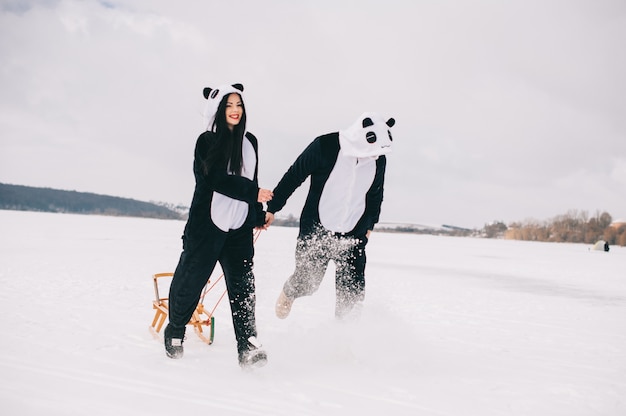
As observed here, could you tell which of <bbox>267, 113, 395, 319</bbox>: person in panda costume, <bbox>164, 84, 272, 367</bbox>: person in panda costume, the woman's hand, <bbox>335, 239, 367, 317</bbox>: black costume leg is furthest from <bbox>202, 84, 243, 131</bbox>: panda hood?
<bbox>335, 239, 367, 317</bbox>: black costume leg

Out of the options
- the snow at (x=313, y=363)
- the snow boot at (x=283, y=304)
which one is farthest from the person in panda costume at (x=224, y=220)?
the snow boot at (x=283, y=304)

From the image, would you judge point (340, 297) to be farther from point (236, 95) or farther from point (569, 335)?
point (569, 335)

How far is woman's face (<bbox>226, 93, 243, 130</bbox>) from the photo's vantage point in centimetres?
302

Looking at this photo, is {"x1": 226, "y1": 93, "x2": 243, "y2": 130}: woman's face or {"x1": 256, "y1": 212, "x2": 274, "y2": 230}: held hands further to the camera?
{"x1": 256, "y1": 212, "x2": 274, "y2": 230}: held hands

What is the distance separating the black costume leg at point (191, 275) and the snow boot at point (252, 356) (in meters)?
0.46

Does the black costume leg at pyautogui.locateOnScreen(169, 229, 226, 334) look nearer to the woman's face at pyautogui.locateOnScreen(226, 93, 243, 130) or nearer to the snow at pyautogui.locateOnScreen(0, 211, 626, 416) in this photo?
the snow at pyautogui.locateOnScreen(0, 211, 626, 416)

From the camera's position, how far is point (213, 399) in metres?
2.49

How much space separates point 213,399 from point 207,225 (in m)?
1.04

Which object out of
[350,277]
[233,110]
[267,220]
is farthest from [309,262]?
[233,110]

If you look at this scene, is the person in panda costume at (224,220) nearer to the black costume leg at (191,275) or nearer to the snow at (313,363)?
the black costume leg at (191,275)

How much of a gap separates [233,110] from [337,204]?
0.98m

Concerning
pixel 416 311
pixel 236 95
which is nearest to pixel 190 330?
pixel 236 95

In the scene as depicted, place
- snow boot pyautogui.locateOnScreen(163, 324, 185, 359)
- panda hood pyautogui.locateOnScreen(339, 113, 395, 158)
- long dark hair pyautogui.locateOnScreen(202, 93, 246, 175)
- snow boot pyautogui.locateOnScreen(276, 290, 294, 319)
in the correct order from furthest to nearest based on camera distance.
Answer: snow boot pyautogui.locateOnScreen(276, 290, 294, 319)
panda hood pyautogui.locateOnScreen(339, 113, 395, 158)
snow boot pyautogui.locateOnScreen(163, 324, 185, 359)
long dark hair pyautogui.locateOnScreen(202, 93, 246, 175)

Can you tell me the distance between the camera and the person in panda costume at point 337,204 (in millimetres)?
3377
